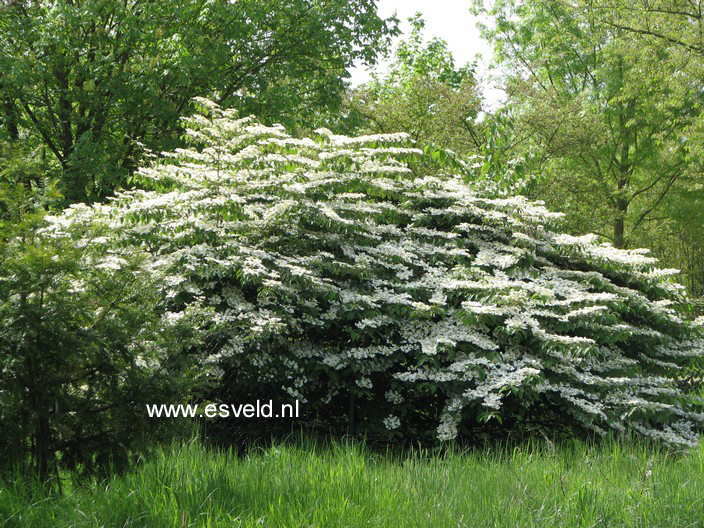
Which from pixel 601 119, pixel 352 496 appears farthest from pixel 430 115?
pixel 352 496

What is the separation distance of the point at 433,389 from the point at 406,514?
7.68ft

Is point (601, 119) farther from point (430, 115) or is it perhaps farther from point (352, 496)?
point (352, 496)

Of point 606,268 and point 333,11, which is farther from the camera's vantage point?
point 333,11

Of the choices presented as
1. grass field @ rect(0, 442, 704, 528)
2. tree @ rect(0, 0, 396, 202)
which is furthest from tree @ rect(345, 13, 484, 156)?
grass field @ rect(0, 442, 704, 528)

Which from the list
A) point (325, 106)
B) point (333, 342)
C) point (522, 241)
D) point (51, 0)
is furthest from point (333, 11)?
point (333, 342)

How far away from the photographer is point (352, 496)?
4.03 meters

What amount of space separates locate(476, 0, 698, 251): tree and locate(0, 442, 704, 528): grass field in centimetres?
1062

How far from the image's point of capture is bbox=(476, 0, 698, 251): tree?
1512 centimetres

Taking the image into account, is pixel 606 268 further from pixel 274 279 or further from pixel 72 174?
pixel 72 174

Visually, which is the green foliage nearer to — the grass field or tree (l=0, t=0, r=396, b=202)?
the grass field

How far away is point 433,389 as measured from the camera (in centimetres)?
608

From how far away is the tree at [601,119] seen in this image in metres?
15.1

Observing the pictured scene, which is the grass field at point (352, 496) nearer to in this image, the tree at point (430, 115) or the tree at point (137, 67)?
the tree at point (137, 67)

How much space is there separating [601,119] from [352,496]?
47.9 ft
